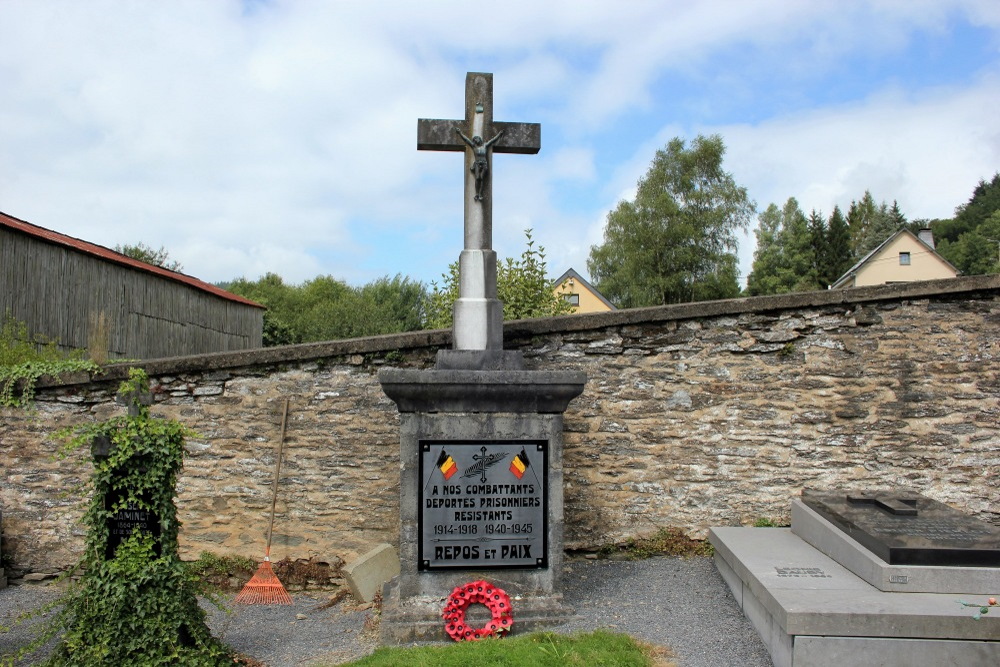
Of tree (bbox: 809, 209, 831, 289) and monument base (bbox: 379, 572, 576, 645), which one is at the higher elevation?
tree (bbox: 809, 209, 831, 289)

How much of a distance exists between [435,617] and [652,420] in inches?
125

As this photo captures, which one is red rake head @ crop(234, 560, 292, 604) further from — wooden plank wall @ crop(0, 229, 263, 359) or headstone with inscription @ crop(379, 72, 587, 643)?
wooden plank wall @ crop(0, 229, 263, 359)

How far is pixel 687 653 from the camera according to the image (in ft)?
15.8

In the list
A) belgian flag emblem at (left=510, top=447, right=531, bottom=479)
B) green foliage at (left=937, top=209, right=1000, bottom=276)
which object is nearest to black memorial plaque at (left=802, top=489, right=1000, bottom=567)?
belgian flag emblem at (left=510, top=447, right=531, bottom=479)

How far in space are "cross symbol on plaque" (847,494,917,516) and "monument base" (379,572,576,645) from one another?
258 centimetres

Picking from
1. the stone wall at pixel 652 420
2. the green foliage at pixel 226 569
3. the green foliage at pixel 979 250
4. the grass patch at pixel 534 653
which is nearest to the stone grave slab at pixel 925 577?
the grass patch at pixel 534 653

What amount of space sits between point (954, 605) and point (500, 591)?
287 centimetres

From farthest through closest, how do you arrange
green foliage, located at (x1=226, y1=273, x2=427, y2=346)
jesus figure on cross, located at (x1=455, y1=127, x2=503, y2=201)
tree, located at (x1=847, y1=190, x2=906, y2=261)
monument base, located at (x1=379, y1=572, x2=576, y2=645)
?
tree, located at (x1=847, y1=190, x2=906, y2=261), green foliage, located at (x1=226, y1=273, x2=427, y2=346), jesus figure on cross, located at (x1=455, y1=127, x2=503, y2=201), monument base, located at (x1=379, y1=572, x2=576, y2=645)

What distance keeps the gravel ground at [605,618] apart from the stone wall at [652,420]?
0.61 metres

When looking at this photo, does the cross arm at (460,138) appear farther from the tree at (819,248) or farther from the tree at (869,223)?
the tree at (869,223)

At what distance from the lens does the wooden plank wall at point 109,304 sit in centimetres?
1581

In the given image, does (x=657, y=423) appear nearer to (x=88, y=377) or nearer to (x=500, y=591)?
(x=500, y=591)

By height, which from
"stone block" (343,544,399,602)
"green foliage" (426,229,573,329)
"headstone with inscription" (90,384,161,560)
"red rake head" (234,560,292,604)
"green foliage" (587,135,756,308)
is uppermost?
"green foliage" (587,135,756,308)

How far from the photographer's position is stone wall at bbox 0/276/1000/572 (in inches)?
291
